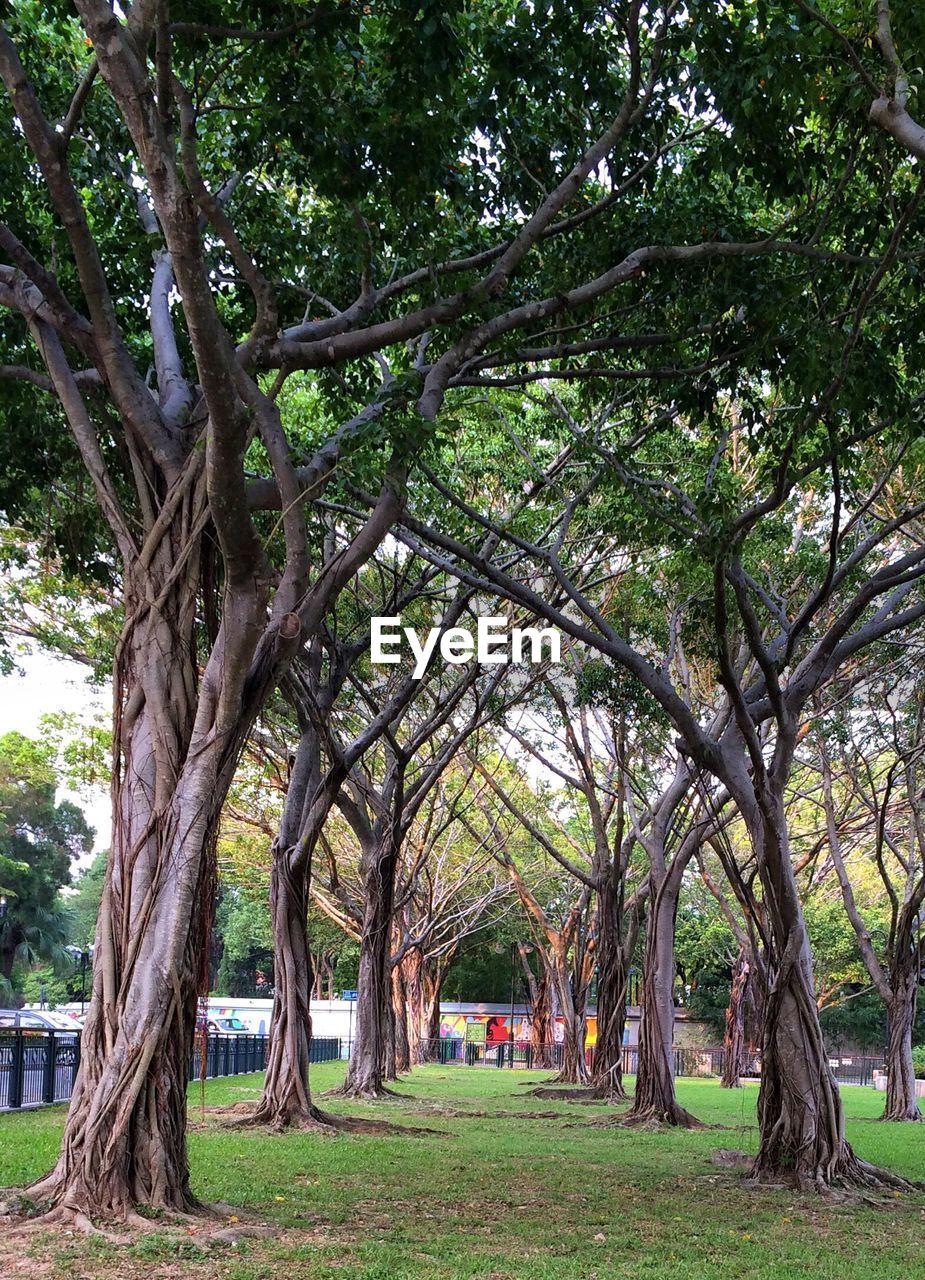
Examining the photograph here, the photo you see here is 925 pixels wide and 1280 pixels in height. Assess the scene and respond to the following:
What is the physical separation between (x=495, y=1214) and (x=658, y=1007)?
942 centimetres

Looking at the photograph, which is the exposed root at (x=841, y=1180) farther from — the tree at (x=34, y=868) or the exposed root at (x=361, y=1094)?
the tree at (x=34, y=868)

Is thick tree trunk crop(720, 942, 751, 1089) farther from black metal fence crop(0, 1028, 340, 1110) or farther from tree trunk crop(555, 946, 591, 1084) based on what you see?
black metal fence crop(0, 1028, 340, 1110)

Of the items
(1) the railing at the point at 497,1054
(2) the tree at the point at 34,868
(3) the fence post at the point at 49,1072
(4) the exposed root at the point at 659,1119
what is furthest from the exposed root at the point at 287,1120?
(2) the tree at the point at 34,868

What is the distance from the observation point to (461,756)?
2577cm

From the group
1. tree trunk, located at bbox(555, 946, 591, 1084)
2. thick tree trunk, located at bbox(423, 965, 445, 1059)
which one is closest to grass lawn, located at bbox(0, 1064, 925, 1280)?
tree trunk, located at bbox(555, 946, 591, 1084)

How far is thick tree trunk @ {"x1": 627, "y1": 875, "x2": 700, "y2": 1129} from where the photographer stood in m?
17.7

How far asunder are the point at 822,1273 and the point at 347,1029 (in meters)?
41.1

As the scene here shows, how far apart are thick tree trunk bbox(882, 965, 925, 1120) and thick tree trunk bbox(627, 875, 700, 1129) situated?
5303mm

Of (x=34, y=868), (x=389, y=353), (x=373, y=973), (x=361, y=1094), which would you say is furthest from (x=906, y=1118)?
(x=34, y=868)

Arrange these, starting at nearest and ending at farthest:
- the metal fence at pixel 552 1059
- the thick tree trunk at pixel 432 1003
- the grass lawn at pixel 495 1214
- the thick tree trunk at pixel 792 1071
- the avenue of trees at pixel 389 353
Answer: the grass lawn at pixel 495 1214 < the avenue of trees at pixel 389 353 < the thick tree trunk at pixel 792 1071 < the thick tree trunk at pixel 432 1003 < the metal fence at pixel 552 1059

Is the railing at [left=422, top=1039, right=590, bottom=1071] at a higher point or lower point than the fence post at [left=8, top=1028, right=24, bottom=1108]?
lower

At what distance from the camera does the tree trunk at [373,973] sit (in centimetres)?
1934

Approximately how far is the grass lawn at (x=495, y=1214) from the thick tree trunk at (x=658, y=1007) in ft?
5.24

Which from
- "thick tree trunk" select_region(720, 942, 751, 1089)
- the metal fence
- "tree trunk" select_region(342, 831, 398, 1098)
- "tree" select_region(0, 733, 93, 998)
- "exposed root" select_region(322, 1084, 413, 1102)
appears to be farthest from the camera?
"tree" select_region(0, 733, 93, 998)
